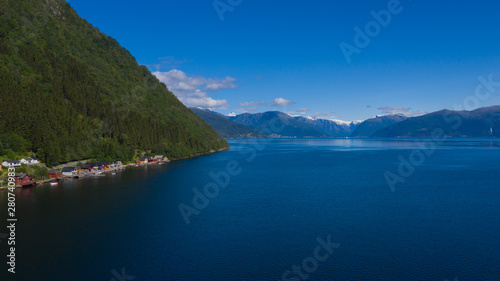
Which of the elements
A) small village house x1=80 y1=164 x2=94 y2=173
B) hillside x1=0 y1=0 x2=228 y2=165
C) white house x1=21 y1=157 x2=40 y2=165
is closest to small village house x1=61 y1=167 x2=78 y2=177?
small village house x1=80 y1=164 x2=94 y2=173

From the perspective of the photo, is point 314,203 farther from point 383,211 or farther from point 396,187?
point 396,187

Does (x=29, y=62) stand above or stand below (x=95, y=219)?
above

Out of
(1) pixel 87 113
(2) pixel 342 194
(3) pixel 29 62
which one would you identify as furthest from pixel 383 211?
(3) pixel 29 62

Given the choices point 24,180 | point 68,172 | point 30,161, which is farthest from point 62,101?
point 24,180

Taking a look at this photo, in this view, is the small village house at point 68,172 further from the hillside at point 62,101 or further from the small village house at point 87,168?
the hillside at point 62,101

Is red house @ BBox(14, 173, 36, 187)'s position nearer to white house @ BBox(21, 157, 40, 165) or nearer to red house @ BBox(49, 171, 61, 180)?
white house @ BBox(21, 157, 40, 165)

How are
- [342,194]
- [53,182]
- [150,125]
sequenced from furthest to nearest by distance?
[150,125] < [53,182] < [342,194]
